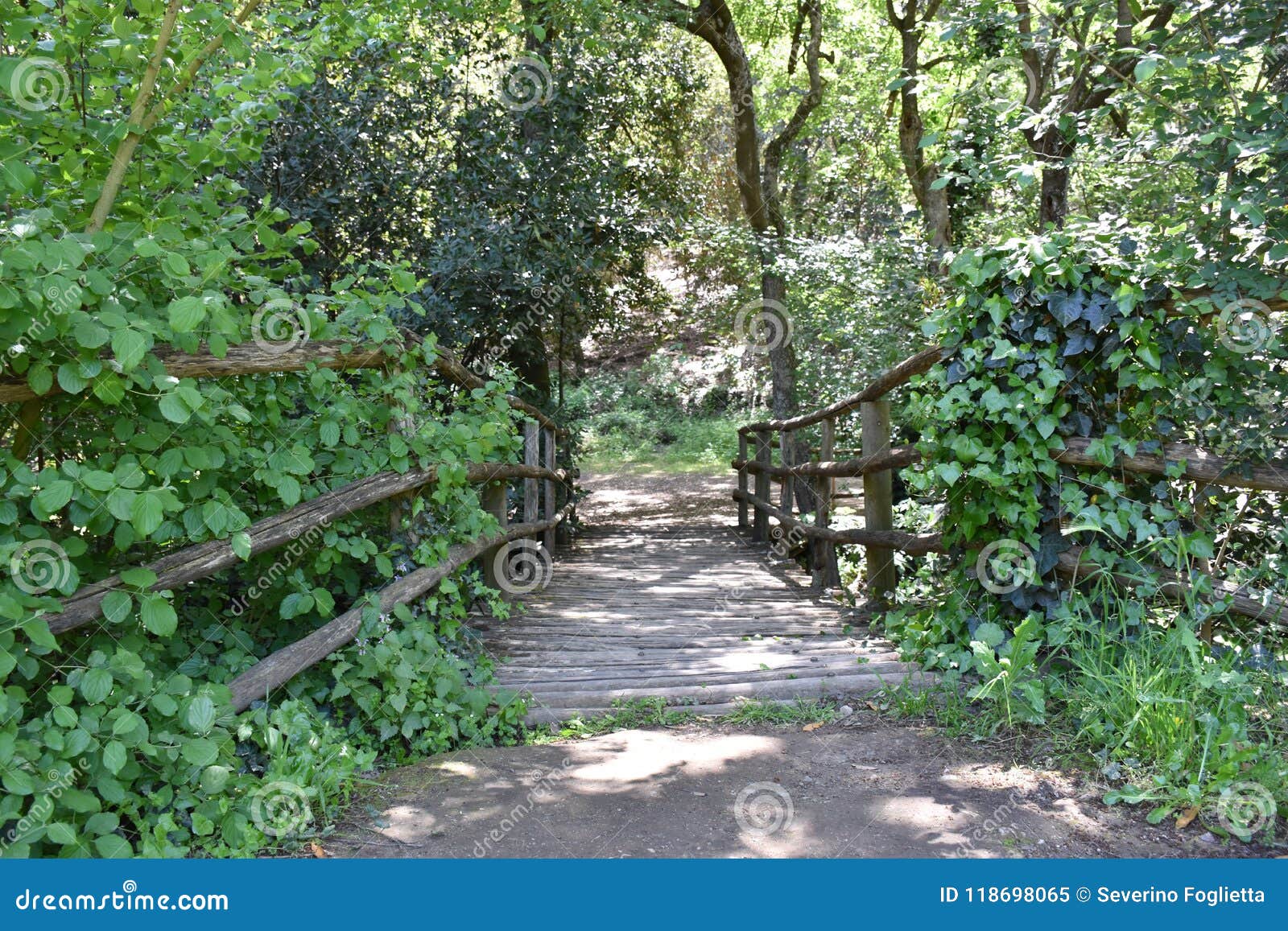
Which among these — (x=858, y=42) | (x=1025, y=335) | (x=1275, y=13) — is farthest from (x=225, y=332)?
(x=858, y=42)

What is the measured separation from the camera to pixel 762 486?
918 cm

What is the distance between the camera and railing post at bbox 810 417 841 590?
5875 mm

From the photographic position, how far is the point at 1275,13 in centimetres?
285

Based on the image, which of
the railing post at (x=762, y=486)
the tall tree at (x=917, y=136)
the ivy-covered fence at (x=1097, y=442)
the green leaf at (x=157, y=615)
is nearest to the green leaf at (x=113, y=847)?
the green leaf at (x=157, y=615)

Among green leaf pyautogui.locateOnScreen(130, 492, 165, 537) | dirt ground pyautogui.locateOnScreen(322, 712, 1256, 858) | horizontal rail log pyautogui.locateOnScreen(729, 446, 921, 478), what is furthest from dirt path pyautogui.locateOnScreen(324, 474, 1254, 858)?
horizontal rail log pyautogui.locateOnScreen(729, 446, 921, 478)

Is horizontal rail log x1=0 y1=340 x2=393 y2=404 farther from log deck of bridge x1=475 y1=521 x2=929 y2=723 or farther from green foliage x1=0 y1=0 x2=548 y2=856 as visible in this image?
log deck of bridge x1=475 y1=521 x2=929 y2=723

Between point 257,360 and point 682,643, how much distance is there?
2.64 m

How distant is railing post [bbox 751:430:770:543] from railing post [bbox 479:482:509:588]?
12.1ft

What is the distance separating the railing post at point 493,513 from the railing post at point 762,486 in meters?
3.70

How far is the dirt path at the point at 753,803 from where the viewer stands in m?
2.32

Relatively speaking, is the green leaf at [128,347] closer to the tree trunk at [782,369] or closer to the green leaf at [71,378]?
the green leaf at [71,378]

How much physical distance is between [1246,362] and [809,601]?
10.6 ft

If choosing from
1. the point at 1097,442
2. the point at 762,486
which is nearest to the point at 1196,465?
the point at 1097,442

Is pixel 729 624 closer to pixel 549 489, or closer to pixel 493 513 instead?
pixel 493 513
